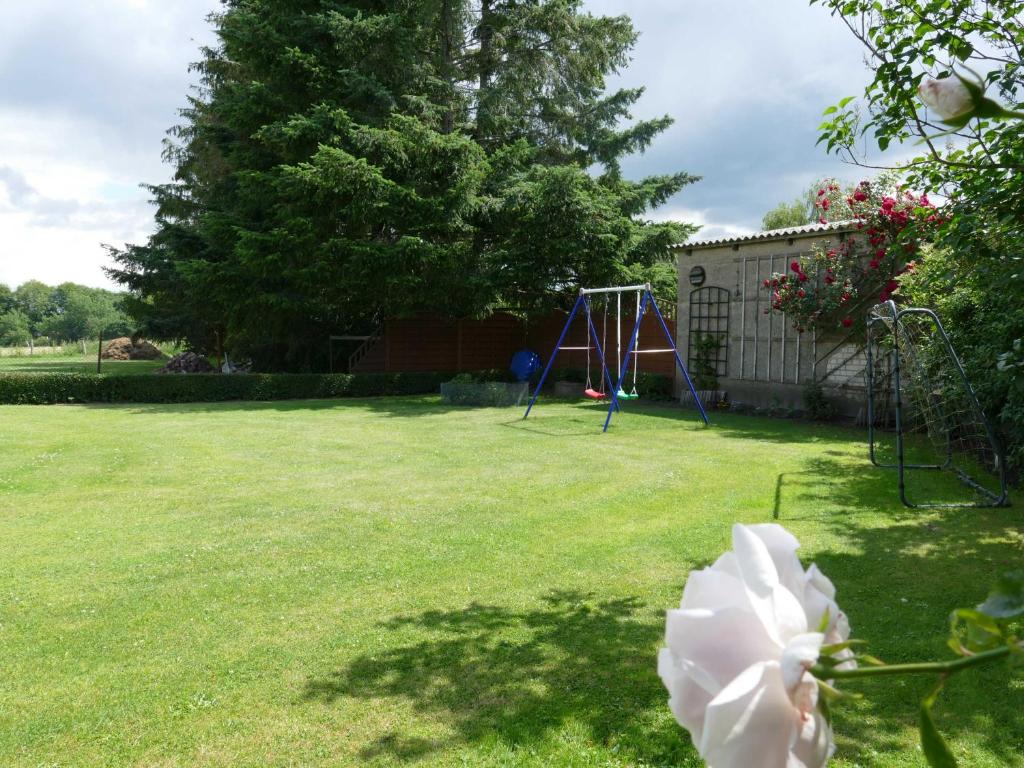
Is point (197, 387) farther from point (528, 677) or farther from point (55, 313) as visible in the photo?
point (55, 313)

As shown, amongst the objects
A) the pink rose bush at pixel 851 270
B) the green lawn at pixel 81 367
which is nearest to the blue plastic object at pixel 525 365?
the pink rose bush at pixel 851 270

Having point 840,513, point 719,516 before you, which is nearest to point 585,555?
point 719,516

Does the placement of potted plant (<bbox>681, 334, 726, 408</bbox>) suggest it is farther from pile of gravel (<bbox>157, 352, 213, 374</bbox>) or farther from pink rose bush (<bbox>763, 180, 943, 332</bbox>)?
pile of gravel (<bbox>157, 352, 213, 374</bbox>)

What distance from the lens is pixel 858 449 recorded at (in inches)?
340

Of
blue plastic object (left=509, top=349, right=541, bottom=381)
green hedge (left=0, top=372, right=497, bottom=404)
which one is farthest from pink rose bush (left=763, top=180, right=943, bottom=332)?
green hedge (left=0, top=372, right=497, bottom=404)

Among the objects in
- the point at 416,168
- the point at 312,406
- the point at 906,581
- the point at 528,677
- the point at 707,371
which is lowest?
the point at 528,677

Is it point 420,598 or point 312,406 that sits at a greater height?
point 312,406

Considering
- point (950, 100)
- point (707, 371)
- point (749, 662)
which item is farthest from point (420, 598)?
point (707, 371)

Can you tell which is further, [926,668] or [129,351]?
[129,351]

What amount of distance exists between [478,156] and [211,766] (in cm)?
1438

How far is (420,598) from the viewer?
154 inches

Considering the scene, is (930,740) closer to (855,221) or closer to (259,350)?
(855,221)

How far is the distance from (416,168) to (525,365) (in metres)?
5.16

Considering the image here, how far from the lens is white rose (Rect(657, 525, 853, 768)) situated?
35 cm
